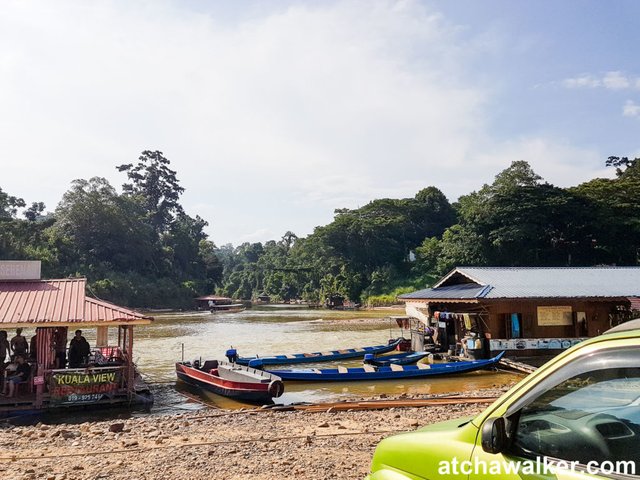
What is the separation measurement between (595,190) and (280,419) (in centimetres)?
5491

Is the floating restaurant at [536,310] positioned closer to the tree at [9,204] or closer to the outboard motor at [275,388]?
the outboard motor at [275,388]

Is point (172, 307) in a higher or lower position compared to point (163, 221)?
lower

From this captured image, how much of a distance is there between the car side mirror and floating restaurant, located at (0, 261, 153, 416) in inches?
528

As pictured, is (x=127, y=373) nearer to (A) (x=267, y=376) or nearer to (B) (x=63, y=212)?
(A) (x=267, y=376)

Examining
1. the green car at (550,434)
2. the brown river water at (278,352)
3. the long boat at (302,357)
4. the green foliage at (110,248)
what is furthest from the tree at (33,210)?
the green car at (550,434)

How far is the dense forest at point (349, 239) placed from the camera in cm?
5294

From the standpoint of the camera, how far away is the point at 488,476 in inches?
100

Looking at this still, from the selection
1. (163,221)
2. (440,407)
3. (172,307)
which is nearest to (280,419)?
(440,407)

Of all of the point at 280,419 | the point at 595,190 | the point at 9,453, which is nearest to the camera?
the point at 9,453

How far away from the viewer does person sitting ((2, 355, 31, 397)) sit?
1395 cm

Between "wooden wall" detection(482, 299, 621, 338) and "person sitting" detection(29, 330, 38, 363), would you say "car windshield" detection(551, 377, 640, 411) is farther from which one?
"wooden wall" detection(482, 299, 621, 338)

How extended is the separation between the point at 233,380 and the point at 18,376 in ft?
20.1

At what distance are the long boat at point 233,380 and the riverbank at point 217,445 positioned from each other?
1.99m

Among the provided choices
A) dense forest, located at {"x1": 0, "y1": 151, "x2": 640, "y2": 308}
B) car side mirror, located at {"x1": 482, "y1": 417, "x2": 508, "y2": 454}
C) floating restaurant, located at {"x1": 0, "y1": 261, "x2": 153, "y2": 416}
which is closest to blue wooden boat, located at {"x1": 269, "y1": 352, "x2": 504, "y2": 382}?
floating restaurant, located at {"x1": 0, "y1": 261, "x2": 153, "y2": 416}
